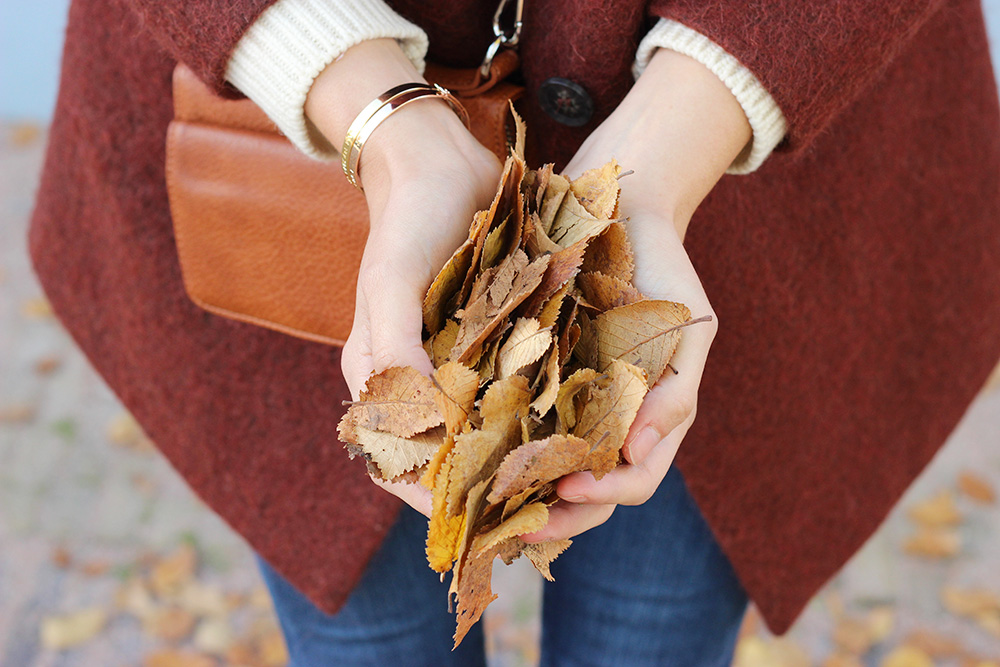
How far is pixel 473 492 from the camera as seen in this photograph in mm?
594

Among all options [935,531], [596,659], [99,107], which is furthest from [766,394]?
[935,531]

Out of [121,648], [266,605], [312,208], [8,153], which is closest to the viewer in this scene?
[312,208]

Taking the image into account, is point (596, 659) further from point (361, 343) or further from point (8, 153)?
point (8, 153)

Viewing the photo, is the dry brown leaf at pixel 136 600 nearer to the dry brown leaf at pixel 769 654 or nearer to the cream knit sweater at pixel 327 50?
the dry brown leaf at pixel 769 654

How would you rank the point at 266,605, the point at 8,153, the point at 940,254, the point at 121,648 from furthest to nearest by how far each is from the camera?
the point at 8,153, the point at 266,605, the point at 121,648, the point at 940,254

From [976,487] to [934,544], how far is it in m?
0.24

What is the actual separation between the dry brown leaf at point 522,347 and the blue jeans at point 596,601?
39cm

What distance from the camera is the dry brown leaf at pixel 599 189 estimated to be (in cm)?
65

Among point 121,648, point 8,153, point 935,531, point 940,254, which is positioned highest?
point 940,254

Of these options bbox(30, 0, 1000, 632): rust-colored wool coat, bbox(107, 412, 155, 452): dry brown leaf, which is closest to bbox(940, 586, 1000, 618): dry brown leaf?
bbox(30, 0, 1000, 632): rust-colored wool coat

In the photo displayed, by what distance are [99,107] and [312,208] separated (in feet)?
0.86

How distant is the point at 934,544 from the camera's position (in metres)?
2.06

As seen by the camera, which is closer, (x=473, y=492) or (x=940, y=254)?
(x=473, y=492)

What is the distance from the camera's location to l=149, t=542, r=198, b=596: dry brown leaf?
79.0 inches
